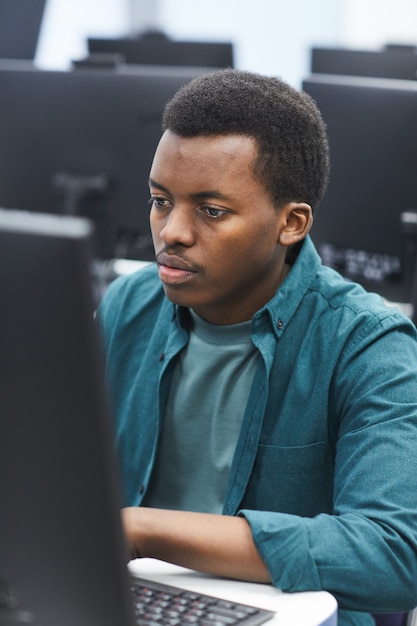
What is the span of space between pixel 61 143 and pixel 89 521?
207cm

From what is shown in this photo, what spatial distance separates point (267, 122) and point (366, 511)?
1.62 feet

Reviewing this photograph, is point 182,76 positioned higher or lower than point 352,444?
higher

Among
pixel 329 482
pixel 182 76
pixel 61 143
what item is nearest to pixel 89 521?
pixel 329 482

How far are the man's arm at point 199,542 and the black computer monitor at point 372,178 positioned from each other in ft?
4.24

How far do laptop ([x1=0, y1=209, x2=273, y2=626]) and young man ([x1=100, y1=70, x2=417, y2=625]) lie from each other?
1.30 feet

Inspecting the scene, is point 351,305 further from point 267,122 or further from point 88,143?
point 88,143

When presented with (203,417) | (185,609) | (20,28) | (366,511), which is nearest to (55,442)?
(185,609)

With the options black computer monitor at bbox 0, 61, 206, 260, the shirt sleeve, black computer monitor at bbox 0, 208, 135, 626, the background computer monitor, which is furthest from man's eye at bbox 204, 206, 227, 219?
the background computer monitor

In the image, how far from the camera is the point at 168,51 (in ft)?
11.9

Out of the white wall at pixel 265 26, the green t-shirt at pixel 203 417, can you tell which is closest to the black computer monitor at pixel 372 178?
the green t-shirt at pixel 203 417

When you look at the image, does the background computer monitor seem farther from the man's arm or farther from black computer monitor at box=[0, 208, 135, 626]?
black computer monitor at box=[0, 208, 135, 626]

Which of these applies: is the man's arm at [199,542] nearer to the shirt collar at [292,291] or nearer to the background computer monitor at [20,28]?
the shirt collar at [292,291]

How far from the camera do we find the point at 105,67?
2674 millimetres

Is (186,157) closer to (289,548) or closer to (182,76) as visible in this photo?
(289,548)
